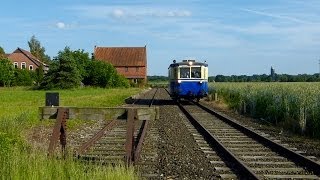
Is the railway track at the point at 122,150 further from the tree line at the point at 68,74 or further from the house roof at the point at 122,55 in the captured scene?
the house roof at the point at 122,55

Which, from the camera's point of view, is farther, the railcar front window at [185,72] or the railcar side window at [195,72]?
the railcar side window at [195,72]

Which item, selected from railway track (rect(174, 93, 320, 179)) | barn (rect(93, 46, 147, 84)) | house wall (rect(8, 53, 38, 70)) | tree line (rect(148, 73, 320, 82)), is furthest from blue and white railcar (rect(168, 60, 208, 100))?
house wall (rect(8, 53, 38, 70))

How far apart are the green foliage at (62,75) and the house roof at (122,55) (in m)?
41.0

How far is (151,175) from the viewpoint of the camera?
9.08m

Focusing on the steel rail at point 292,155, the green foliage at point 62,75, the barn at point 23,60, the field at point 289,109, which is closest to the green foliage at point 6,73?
the green foliage at point 62,75

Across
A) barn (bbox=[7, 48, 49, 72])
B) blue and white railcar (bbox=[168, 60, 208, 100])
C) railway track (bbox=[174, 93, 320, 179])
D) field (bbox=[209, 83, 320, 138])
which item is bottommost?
railway track (bbox=[174, 93, 320, 179])

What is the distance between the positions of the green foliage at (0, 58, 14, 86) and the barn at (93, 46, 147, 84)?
3023 centimetres

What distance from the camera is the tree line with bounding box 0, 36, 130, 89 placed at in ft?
237

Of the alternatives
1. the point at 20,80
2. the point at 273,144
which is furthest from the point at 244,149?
the point at 20,80

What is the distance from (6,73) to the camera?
8269 cm

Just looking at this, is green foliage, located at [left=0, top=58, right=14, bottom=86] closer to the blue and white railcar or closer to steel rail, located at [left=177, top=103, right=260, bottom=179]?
the blue and white railcar

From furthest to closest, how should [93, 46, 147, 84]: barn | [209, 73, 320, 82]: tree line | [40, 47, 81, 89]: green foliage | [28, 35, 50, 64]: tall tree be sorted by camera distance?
[28, 35, 50, 64]: tall tree < [93, 46, 147, 84]: barn < [209, 73, 320, 82]: tree line < [40, 47, 81, 89]: green foliage

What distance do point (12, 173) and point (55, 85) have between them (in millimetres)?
66288

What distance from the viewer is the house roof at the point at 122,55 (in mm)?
115188
